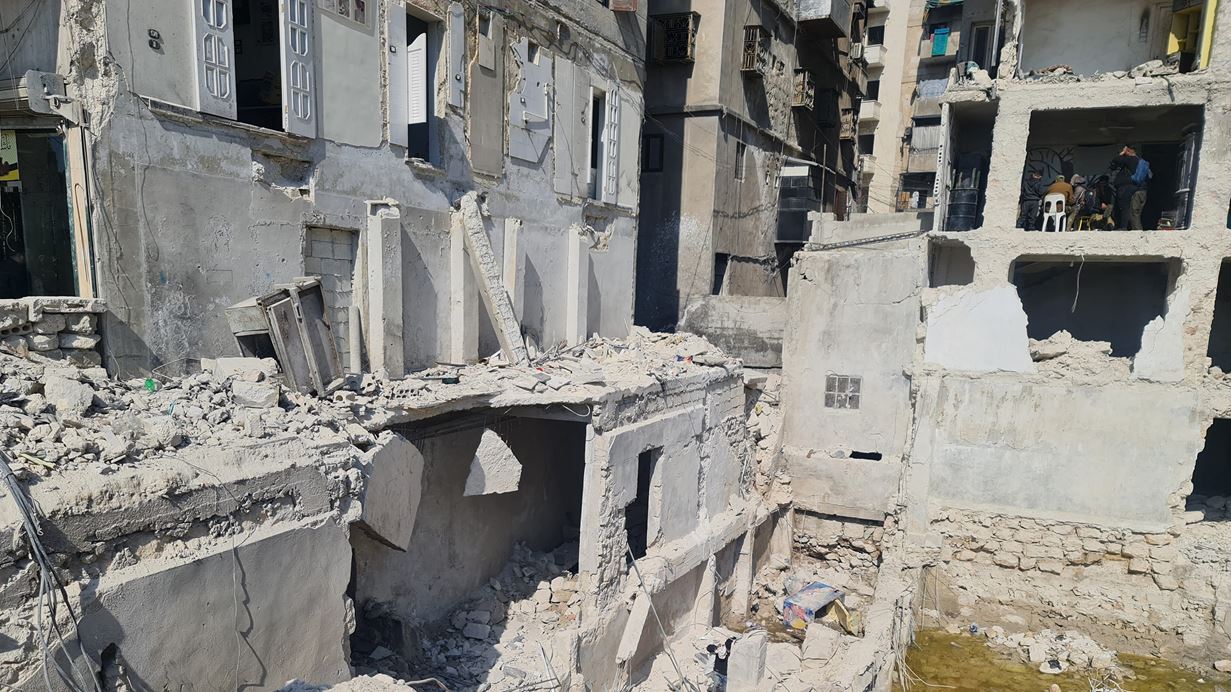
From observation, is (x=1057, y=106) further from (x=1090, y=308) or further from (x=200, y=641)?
(x=200, y=641)

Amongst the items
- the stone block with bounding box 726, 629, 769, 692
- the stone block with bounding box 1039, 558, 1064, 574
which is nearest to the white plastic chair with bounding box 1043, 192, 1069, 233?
the stone block with bounding box 1039, 558, 1064, 574

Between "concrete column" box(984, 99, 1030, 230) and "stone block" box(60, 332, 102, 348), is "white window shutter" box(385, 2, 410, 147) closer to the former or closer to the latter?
"stone block" box(60, 332, 102, 348)

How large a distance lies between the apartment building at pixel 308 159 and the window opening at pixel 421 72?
3 cm

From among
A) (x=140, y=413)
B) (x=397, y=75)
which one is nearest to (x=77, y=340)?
(x=140, y=413)

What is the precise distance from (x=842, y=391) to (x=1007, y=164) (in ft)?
15.7

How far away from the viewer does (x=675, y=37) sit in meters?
17.1

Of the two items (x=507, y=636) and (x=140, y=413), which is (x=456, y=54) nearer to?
(x=140, y=413)

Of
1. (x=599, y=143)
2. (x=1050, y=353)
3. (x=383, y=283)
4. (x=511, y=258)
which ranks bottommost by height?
(x=1050, y=353)

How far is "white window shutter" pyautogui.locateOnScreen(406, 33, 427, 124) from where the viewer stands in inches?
383

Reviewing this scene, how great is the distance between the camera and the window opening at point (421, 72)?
9.73 metres

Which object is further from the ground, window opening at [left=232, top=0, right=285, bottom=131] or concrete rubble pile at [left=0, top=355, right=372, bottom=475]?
window opening at [left=232, top=0, right=285, bottom=131]

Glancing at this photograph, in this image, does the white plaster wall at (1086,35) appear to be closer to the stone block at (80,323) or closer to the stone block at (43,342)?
the stone block at (80,323)

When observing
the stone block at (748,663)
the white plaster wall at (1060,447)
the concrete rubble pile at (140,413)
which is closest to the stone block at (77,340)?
the concrete rubble pile at (140,413)

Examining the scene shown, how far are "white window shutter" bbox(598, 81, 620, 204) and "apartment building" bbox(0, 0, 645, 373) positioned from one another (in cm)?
4
